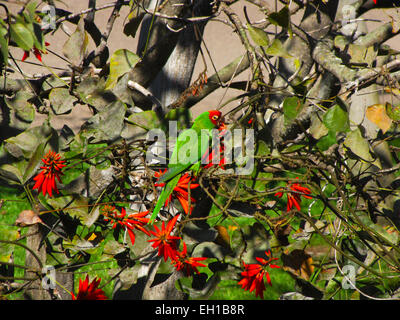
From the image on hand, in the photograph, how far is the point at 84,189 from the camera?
123 cm

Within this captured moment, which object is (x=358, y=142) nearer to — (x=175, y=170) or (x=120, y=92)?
(x=175, y=170)

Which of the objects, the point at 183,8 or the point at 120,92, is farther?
the point at 183,8

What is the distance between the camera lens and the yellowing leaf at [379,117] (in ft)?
3.87

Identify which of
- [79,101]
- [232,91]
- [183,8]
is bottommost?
[79,101]

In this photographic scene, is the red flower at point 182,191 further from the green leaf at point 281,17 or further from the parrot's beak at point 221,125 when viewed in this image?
the green leaf at point 281,17

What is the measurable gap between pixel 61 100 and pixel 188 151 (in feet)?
1.51

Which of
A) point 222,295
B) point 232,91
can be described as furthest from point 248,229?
point 232,91

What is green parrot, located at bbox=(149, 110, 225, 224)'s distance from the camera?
1.19 metres

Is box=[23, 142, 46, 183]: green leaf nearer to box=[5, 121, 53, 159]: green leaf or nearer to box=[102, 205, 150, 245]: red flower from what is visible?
box=[5, 121, 53, 159]: green leaf

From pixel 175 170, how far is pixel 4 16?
2.09 feet

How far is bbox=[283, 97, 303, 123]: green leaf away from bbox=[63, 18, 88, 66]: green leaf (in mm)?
702

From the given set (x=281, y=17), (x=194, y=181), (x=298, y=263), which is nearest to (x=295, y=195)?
(x=298, y=263)

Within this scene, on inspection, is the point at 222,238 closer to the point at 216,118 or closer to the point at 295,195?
the point at 295,195

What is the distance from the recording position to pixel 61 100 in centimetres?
130
